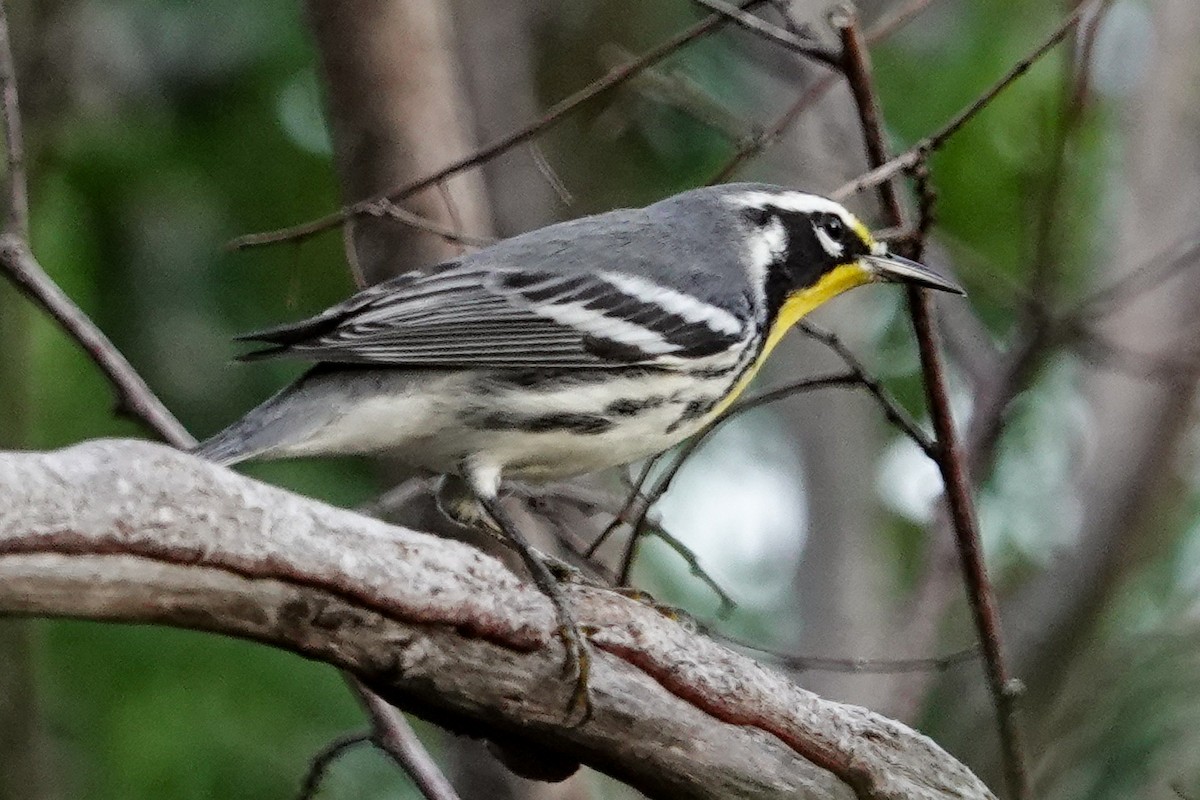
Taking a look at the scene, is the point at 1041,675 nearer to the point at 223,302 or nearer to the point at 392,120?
the point at 392,120

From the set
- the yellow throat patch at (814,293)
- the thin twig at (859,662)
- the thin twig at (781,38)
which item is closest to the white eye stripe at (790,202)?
the yellow throat patch at (814,293)

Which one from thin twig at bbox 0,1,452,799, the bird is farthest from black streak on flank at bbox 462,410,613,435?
thin twig at bbox 0,1,452,799

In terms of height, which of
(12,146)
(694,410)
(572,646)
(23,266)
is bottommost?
(572,646)

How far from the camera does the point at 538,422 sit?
10.8ft

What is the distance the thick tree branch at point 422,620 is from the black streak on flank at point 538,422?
0.52m

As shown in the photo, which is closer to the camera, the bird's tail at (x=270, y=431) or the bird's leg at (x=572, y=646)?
the bird's leg at (x=572, y=646)

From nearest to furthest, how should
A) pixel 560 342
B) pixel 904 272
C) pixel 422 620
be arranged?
pixel 422 620
pixel 560 342
pixel 904 272

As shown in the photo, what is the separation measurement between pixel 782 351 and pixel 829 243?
195cm

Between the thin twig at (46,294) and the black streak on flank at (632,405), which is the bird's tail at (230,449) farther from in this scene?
the black streak on flank at (632,405)

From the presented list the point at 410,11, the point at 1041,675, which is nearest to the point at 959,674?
the point at 1041,675

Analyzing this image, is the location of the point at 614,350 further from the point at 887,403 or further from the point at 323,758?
the point at 323,758

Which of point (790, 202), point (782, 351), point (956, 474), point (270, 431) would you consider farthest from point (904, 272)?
point (782, 351)

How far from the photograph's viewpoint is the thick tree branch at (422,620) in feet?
6.53

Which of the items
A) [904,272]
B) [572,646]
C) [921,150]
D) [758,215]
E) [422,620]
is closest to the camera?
[422,620]
